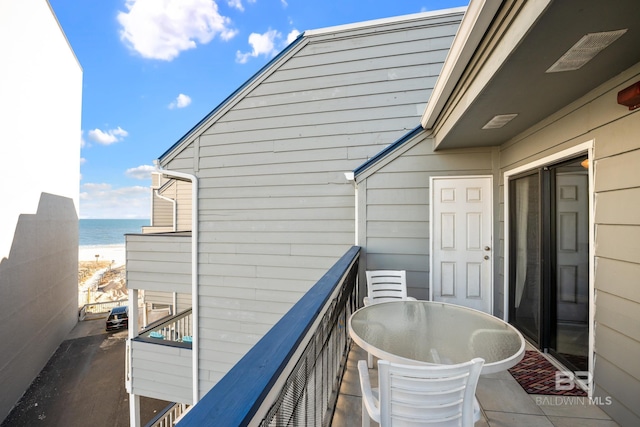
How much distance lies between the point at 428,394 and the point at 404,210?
96.7 inches

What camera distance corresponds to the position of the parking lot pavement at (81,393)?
5781 mm

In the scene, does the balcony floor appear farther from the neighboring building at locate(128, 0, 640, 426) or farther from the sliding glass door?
the sliding glass door

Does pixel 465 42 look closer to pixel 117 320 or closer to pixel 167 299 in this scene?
pixel 167 299

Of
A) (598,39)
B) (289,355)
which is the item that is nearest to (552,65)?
(598,39)

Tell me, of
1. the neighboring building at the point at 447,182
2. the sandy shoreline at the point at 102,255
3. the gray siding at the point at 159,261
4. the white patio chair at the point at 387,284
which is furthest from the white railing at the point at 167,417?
the sandy shoreline at the point at 102,255

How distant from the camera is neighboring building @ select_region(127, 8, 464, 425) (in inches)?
154

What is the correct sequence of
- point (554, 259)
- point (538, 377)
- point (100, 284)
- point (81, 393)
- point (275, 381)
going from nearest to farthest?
point (275, 381)
point (538, 377)
point (554, 259)
point (81, 393)
point (100, 284)

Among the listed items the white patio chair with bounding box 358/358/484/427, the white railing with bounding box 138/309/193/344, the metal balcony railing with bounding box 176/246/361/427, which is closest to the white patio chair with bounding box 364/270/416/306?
the metal balcony railing with bounding box 176/246/361/427

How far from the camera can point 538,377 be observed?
6.93ft

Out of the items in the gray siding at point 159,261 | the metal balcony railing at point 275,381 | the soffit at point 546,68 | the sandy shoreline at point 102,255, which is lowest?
the sandy shoreline at point 102,255

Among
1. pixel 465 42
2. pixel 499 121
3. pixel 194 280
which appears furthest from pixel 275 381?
pixel 194 280

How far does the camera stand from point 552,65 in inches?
56.7

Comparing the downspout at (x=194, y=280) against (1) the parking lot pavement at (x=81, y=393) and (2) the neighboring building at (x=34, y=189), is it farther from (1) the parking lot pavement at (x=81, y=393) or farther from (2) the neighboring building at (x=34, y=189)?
(2) the neighboring building at (x=34, y=189)

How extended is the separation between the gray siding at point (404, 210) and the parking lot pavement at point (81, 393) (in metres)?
6.56
